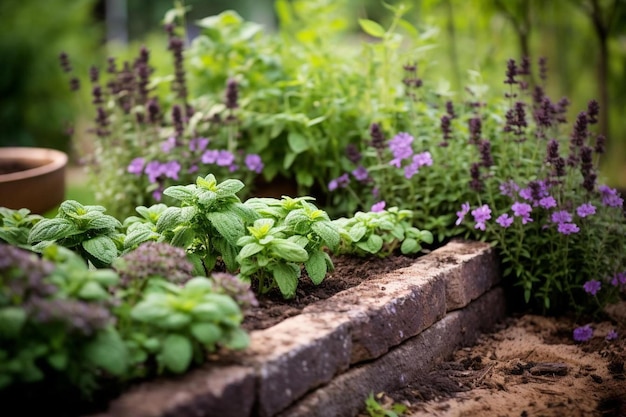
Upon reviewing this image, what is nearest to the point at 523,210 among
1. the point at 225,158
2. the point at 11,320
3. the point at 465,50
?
the point at 225,158

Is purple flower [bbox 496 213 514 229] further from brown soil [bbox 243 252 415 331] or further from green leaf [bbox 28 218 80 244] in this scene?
green leaf [bbox 28 218 80 244]

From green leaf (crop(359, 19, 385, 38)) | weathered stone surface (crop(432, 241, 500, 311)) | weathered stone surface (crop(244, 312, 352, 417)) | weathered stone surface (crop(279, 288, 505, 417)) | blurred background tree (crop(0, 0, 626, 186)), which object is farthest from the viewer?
blurred background tree (crop(0, 0, 626, 186))

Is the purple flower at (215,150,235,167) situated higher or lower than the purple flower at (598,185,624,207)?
higher

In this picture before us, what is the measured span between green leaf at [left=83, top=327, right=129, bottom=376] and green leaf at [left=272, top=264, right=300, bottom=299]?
721 millimetres

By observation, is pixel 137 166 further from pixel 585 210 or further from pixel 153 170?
pixel 585 210

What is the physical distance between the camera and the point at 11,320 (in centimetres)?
158

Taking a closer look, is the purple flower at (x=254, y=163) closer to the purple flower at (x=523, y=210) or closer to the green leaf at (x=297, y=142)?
the green leaf at (x=297, y=142)

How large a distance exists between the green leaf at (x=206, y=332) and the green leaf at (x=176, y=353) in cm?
3

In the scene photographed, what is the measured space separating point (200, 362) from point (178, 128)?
201 centimetres

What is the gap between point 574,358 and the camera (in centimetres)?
274

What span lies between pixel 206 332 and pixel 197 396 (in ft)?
0.50

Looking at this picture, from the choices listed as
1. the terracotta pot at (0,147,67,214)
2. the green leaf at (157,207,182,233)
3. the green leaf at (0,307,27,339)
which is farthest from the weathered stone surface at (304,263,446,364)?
the terracotta pot at (0,147,67,214)

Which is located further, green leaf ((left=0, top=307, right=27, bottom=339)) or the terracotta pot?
the terracotta pot

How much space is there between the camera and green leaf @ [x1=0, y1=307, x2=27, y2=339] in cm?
158
